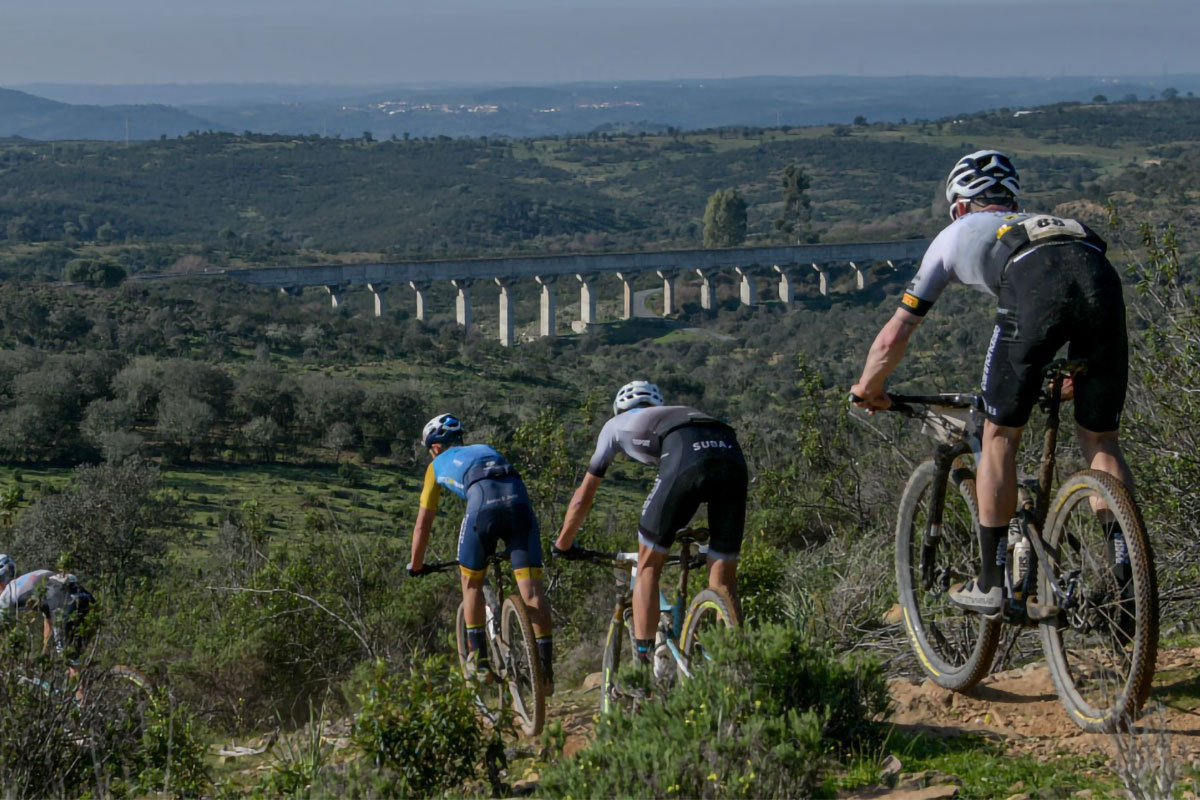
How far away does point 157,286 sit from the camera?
77.2m

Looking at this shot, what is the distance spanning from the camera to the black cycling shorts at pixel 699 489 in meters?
5.78

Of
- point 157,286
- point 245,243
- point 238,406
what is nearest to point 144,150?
point 245,243

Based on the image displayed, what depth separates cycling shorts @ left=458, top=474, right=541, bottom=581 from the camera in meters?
7.04

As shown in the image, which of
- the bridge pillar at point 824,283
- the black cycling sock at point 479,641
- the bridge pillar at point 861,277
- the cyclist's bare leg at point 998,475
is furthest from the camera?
the bridge pillar at point 861,277

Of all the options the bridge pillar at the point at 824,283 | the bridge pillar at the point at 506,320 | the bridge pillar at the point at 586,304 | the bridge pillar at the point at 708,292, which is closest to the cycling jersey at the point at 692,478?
the bridge pillar at the point at 506,320

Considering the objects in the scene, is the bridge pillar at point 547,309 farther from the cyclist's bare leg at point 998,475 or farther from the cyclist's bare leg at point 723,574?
the cyclist's bare leg at point 998,475

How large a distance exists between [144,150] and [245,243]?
56.9 metres

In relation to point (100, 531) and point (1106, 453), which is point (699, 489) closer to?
point (1106, 453)

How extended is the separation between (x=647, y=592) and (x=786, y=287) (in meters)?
94.3

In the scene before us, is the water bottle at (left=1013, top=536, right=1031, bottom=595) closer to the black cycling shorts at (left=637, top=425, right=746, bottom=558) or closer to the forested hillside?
the forested hillside

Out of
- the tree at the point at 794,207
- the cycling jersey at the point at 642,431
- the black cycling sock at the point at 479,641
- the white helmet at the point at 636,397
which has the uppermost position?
the white helmet at the point at 636,397

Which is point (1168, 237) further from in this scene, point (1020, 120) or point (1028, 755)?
point (1020, 120)

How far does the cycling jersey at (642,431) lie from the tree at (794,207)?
4192 inches

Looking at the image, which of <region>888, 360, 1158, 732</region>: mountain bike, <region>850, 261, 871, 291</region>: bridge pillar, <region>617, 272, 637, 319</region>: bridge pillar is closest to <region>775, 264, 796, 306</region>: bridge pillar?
<region>850, 261, 871, 291</region>: bridge pillar
